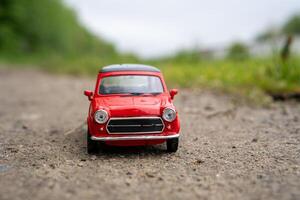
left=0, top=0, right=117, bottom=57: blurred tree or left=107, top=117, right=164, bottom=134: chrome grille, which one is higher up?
left=0, top=0, right=117, bottom=57: blurred tree

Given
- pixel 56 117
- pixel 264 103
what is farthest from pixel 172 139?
pixel 264 103

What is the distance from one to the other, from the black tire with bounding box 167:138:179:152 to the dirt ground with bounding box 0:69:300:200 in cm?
11

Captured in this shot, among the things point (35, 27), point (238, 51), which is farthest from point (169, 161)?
point (35, 27)

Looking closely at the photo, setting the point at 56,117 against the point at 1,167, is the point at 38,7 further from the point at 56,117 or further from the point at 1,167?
the point at 1,167

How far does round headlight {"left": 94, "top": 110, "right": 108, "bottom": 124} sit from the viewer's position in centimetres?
691

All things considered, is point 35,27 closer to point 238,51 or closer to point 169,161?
point 238,51

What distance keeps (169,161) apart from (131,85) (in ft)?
5.31

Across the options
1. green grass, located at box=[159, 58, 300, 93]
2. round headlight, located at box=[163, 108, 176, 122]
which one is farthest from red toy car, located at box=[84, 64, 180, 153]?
green grass, located at box=[159, 58, 300, 93]

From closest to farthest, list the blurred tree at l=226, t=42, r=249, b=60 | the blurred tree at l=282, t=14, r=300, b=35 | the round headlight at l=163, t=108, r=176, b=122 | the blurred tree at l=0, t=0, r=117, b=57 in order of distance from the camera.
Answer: the round headlight at l=163, t=108, r=176, b=122
the blurred tree at l=226, t=42, r=249, b=60
the blurred tree at l=282, t=14, r=300, b=35
the blurred tree at l=0, t=0, r=117, b=57

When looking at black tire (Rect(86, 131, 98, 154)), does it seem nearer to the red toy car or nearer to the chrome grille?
the red toy car

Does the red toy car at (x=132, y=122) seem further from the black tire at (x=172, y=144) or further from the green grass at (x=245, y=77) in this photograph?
the green grass at (x=245, y=77)

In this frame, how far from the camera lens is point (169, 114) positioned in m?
7.06

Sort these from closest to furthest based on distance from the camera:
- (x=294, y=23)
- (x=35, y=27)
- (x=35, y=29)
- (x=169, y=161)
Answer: (x=169, y=161)
(x=294, y=23)
(x=35, y=27)
(x=35, y=29)

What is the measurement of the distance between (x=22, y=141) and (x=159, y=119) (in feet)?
9.39
